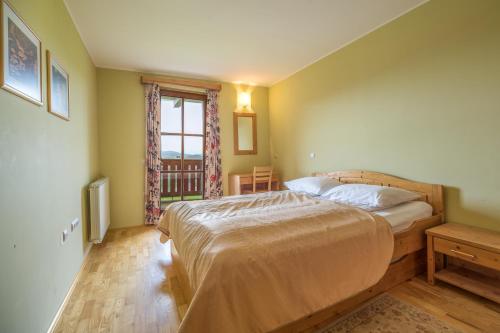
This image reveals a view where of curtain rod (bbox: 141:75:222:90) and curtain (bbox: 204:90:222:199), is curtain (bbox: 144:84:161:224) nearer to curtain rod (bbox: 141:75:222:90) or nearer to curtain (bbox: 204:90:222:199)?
curtain rod (bbox: 141:75:222:90)

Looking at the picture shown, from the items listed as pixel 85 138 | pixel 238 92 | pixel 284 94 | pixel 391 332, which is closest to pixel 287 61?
pixel 284 94

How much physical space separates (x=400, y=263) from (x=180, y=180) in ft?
11.6

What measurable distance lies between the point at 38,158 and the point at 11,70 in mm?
554

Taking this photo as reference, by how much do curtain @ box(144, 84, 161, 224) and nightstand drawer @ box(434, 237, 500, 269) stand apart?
3.75 meters

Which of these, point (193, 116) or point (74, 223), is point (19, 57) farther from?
point (193, 116)

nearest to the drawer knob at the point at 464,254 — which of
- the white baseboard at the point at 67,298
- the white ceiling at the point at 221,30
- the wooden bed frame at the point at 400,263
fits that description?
the wooden bed frame at the point at 400,263

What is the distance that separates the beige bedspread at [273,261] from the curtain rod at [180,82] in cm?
280

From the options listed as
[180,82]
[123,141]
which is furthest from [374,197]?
[123,141]

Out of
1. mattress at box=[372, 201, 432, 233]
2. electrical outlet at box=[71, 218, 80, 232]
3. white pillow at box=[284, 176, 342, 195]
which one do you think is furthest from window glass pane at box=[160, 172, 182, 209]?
mattress at box=[372, 201, 432, 233]

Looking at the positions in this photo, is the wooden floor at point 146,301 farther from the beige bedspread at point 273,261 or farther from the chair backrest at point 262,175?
the chair backrest at point 262,175

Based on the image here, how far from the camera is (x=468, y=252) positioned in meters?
1.75

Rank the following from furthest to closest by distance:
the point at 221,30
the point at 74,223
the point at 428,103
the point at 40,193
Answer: the point at 221,30
the point at 428,103
the point at 74,223
the point at 40,193

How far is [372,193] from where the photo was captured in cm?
223

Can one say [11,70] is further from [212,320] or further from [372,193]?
[372,193]
